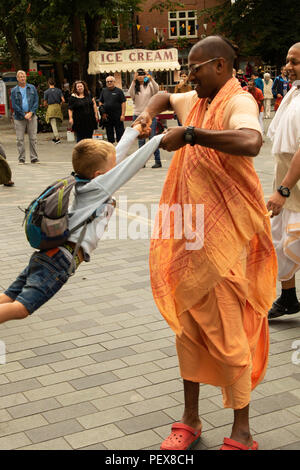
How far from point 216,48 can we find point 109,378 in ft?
6.92

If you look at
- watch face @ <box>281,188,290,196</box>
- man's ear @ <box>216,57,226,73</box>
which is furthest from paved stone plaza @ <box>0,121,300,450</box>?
man's ear @ <box>216,57,226,73</box>

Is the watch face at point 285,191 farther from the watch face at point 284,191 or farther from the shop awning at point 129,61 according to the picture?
the shop awning at point 129,61

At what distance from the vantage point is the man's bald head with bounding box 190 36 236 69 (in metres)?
3.05

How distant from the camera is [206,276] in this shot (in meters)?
3.14

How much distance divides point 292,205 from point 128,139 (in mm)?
1835

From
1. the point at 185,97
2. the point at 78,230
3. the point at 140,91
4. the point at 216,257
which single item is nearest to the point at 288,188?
the point at 185,97

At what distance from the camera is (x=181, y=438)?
330cm

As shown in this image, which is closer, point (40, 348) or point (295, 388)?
point (295, 388)

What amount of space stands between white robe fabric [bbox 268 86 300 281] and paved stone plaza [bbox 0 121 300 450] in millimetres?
500

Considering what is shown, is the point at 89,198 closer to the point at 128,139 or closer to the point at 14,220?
the point at 128,139

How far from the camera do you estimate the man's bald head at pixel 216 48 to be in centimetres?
305

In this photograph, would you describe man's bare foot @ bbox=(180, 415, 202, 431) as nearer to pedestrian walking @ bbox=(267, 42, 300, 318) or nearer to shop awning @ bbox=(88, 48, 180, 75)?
pedestrian walking @ bbox=(267, 42, 300, 318)

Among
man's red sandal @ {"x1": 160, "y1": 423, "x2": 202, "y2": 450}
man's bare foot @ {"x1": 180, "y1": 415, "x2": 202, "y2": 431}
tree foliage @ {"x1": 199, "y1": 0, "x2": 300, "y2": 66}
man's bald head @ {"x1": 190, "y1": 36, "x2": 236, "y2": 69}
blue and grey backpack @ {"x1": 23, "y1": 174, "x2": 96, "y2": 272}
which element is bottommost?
man's red sandal @ {"x1": 160, "y1": 423, "x2": 202, "y2": 450}
